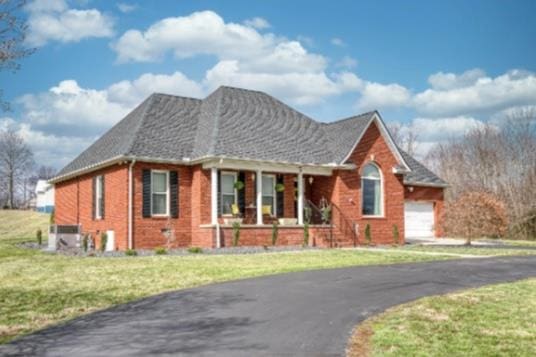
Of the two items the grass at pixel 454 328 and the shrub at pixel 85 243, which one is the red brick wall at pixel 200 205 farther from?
the grass at pixel 454 328

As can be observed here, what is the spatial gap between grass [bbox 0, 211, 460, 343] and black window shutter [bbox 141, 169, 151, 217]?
13.5 ft

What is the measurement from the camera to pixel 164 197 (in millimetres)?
23266

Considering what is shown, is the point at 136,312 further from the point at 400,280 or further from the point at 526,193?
the point at 526,193

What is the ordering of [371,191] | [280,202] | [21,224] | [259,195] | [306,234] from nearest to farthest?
[259,195] → [306,234] → [280,202] → [371,191] → [21,224]

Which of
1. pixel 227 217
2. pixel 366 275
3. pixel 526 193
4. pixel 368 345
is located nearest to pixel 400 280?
pixel 366 275

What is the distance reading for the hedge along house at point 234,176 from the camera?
74.4 ft

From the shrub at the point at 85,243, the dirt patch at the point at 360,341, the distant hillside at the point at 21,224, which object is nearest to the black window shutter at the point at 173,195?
the shrub at the point at 85,243

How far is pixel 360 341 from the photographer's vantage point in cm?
729

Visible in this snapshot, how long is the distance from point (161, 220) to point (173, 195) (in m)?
1.13

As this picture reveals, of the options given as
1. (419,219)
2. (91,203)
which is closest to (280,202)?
(91,203)

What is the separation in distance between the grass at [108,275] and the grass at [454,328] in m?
4.71

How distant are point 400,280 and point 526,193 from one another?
28303 mm

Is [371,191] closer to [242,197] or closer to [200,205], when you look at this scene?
[242,197]

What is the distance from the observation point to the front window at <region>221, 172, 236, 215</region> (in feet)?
A: 78.2
